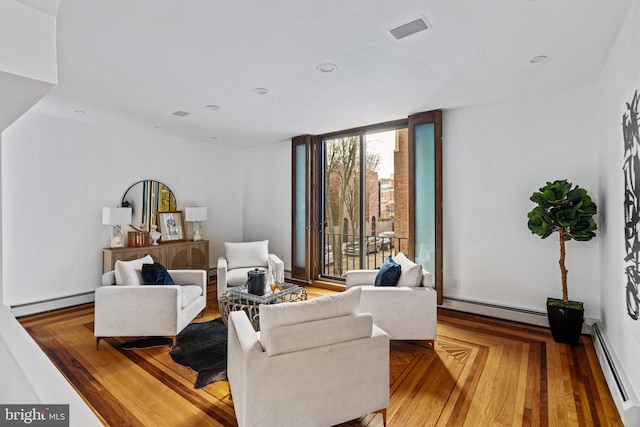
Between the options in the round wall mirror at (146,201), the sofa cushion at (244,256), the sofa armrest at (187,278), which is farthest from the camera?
the round wall mirror at (146,201)

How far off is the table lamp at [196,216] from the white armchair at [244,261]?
0.88 m

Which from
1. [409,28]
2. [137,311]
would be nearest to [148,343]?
[137,311]

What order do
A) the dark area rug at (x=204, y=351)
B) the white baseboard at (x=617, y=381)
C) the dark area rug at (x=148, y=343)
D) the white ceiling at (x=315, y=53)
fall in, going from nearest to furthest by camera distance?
the white baseboard at (x=617, y=381)
the white ceiling at (x=315, y=53)
the dark area rug at (x=204, y=351)
the dark area rug at (x=148, y=343)

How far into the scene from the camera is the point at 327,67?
285 cm

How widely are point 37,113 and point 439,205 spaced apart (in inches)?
205

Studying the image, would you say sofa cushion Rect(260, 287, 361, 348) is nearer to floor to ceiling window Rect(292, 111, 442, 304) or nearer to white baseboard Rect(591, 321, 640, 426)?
white baseboard Rect(591, 321, 640, 426)

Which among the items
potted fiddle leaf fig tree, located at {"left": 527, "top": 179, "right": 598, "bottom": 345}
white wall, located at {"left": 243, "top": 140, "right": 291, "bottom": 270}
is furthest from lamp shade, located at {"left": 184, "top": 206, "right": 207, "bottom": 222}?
potted fiddle leaf fig tree, located at {"left": 527, "top": 179, "right": 598, "bottom": 345}

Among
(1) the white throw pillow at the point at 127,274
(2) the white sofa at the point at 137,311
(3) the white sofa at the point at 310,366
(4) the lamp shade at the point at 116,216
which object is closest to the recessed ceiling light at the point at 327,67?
(3) the white sofa at the point at 310,366

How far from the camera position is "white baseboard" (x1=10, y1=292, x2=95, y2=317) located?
3.98 meters

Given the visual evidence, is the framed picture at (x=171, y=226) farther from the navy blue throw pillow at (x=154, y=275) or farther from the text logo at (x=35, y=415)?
the text logo at (x=35, y=415)

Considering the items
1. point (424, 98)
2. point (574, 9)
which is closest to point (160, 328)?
point (424, 98)

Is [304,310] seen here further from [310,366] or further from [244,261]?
[244,261]

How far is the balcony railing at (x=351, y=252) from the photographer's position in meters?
5.05

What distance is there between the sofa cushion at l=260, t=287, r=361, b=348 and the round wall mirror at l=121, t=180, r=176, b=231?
401 cm
